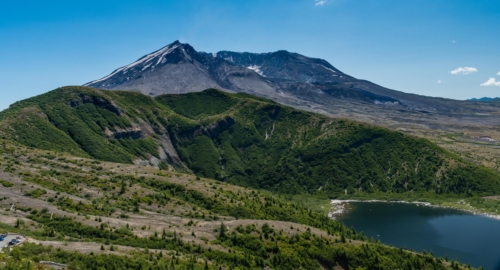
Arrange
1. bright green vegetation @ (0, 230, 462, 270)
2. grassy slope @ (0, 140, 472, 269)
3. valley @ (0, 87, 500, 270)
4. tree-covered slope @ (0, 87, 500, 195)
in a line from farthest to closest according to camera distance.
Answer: tree-covered slope @ (0, 87, 500, 195), valley @ (0, 87, 500, 270), grassy slope @ (0, 140, 472, 269), bright green vegetation @ (0, 230, 462, 270)

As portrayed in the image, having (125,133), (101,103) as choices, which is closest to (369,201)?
(125,133)

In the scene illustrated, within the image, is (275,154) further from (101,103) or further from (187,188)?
(187,188)

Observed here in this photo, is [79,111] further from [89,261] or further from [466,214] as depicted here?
[466,214]

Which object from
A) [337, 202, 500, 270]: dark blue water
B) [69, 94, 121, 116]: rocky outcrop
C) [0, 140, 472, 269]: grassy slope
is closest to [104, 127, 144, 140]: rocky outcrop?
[69, 94, 121, 116]: rocky outcrop

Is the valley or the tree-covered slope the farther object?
the tree-covered slope

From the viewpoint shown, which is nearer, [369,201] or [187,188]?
[187,188]

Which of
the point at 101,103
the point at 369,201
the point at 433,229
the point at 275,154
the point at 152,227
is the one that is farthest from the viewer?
the point at 275,154

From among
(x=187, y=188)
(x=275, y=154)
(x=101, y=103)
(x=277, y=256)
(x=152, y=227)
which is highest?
(x=101, y=103)

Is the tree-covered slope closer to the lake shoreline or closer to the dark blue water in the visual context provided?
the lake shoreline

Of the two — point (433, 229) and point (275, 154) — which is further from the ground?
point (275, 154)

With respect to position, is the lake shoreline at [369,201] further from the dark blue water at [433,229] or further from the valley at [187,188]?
the valley at [187,188]

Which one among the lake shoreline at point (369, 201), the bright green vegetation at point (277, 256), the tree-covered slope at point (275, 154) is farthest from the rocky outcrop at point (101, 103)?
the bright green vegetation at point (277, 256)
